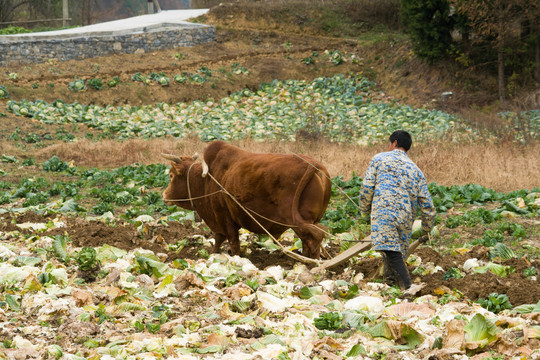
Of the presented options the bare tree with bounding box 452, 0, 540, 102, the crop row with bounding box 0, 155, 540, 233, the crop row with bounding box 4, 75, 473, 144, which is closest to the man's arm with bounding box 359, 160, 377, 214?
the crop row with bounding box 0, 155, 540, 233

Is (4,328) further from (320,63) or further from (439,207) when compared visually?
(320,63)

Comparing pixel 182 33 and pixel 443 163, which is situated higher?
pixel 182 33

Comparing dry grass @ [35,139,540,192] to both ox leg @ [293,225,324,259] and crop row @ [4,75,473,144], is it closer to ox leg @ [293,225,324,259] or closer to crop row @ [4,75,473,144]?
crop row @ [4,75,473,144]

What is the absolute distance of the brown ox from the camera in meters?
9.27

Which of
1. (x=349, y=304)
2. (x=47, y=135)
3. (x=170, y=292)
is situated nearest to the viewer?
(x=349, y=304)

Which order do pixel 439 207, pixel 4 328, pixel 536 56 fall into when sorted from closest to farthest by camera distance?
pixel 4 328 → pixel 439 207 → pixel 536 56

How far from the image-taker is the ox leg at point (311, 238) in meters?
9.11

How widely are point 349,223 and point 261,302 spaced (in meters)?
4.87

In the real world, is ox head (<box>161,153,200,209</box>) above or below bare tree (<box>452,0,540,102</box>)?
below

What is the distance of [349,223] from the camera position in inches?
475

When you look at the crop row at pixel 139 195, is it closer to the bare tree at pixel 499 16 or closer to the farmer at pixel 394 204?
the farmer at pixel 394 204

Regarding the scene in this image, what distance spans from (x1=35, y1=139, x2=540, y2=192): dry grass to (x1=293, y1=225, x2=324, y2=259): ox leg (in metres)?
6.98

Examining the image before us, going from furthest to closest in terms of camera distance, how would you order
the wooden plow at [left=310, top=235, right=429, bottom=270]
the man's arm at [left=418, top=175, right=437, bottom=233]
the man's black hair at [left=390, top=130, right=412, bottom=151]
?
the wooden plow at [left=310, top=235, right=429, bottom=270], the man's black hair at [left=390, top=130, right=412, bottom=151], the man's arm at [left=418, top=175, right=437, bottom=233]

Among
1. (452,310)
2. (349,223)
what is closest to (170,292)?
(452,310)
